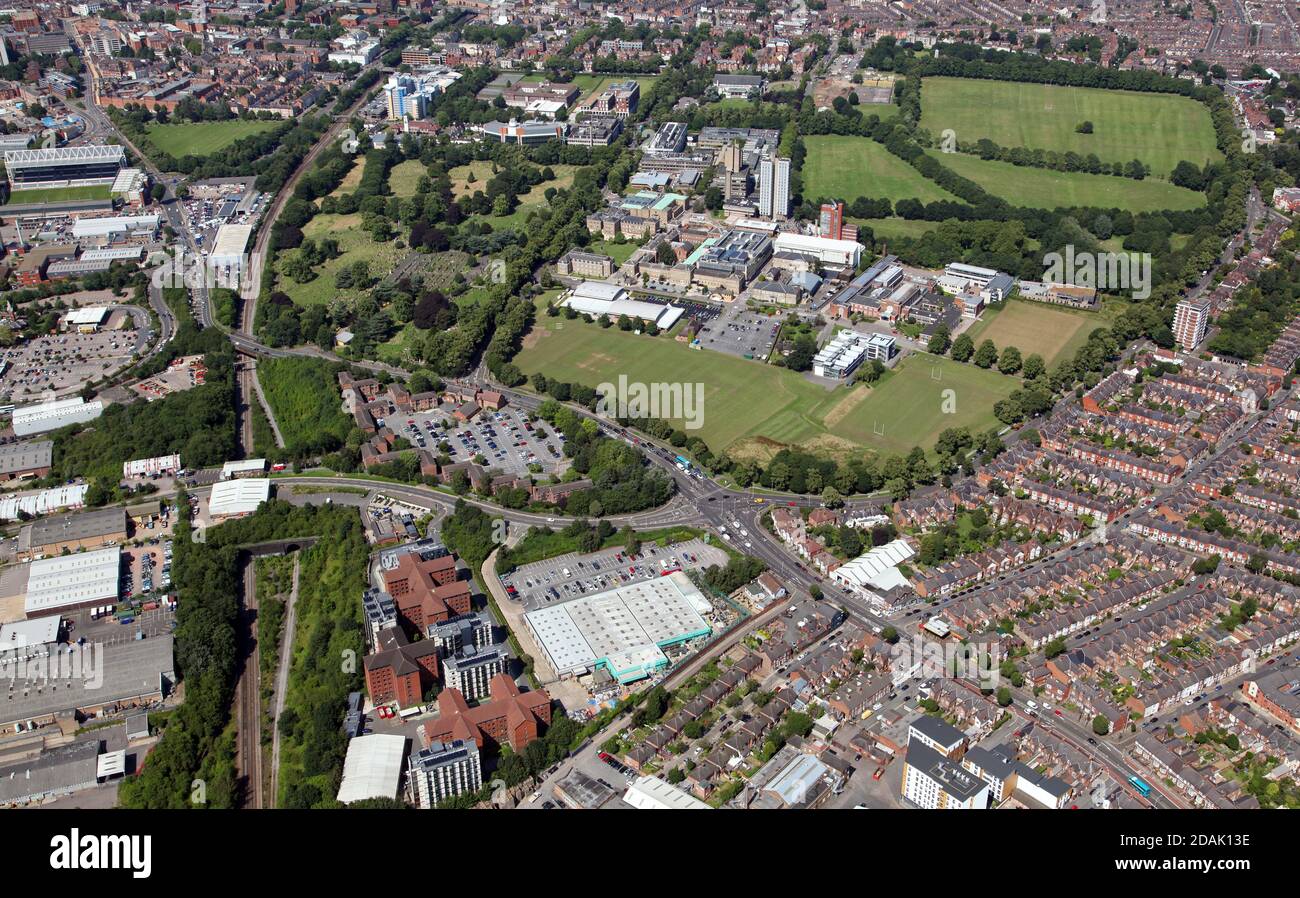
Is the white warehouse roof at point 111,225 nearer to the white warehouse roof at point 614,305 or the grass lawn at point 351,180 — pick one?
the grass lawn at point 351,180

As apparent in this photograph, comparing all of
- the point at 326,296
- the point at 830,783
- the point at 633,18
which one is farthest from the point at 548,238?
the point at 633,18

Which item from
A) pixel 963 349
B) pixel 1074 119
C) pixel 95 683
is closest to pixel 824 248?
pixel 963 349

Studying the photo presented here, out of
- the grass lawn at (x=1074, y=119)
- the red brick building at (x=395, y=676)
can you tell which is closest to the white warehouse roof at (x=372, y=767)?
the red brick building at (x=395, y=676)

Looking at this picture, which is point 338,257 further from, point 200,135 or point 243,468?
point 200,135

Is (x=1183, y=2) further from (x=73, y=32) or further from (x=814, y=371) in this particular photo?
(x=73, y=32)
